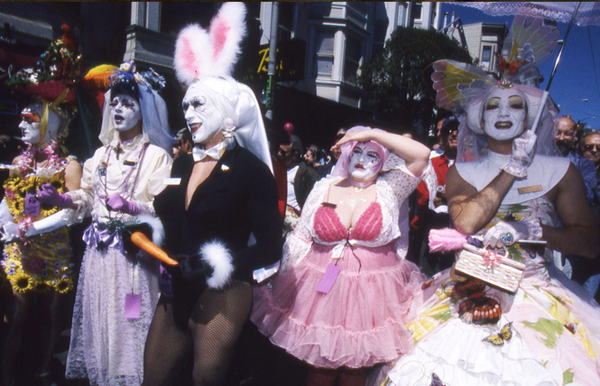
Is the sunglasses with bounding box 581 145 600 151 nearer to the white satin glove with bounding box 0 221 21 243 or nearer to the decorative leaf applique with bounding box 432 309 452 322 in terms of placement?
the decorative leaf applique with bounding box 432 309 452 322

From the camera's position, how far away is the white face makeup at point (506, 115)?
242 cm

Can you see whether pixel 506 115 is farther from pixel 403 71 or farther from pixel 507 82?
pixel 403 71

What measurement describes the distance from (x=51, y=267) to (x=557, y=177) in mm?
3419

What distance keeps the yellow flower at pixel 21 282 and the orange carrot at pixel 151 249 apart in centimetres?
139

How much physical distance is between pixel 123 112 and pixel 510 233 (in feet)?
8.22

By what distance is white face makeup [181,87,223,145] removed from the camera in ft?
7.41

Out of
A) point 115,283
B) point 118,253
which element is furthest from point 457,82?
point 115,283

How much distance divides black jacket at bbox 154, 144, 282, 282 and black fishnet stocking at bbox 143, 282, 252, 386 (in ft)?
0.47

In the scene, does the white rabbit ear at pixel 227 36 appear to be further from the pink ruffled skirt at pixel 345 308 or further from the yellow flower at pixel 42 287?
the yellow flower at pixel 42 287

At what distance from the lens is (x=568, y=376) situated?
1.91 m

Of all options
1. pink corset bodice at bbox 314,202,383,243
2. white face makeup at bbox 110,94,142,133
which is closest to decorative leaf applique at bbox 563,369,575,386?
pink corset bodice at bbox 314,202,383,243

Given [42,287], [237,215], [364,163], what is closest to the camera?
[237,215]

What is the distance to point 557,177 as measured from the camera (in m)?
2.33

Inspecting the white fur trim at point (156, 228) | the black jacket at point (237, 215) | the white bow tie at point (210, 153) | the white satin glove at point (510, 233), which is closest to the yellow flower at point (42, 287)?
the white fur trim at point (156, 228)
